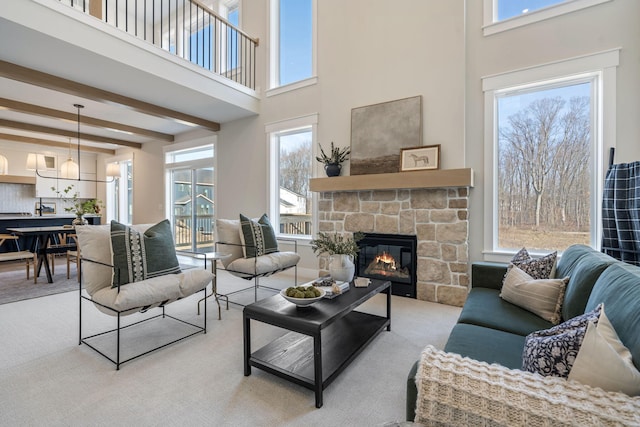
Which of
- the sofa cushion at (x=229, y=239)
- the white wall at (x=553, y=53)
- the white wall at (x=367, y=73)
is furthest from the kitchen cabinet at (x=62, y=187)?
the white wall at (x=553, y=53)

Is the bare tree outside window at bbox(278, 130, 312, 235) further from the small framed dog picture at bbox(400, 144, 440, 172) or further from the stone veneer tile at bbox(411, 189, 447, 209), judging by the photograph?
the stone veneer tile at bbox(411, 189, 447, 209)

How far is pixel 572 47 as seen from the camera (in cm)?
297

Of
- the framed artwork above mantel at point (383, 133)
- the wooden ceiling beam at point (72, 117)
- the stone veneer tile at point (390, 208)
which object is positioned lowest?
the stone veneer tile at point (390, 208)

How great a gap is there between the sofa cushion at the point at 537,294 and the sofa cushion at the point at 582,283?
5 centimetres

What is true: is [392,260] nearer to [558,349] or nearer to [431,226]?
[431,226]

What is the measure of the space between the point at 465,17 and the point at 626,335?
3.61 metres

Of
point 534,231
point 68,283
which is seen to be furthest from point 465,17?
point 68,283

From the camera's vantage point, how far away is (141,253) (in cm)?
239

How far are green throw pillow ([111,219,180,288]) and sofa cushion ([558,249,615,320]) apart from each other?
9.09 ft

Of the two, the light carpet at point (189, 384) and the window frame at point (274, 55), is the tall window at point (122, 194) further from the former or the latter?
the light carpet at point (189, 384)

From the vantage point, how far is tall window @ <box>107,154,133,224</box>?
825 cm

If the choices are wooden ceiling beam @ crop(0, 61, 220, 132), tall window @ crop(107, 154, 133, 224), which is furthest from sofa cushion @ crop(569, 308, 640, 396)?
tall window @ crop(107, 154, 133, 224)

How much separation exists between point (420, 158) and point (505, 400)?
308cm

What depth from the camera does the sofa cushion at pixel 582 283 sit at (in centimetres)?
162
